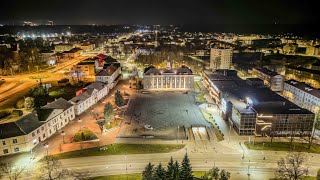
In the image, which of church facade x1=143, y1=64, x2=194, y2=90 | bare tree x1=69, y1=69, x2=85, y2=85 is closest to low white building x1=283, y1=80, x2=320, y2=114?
church facade x1=143, y1=64, x2=194, y2=90

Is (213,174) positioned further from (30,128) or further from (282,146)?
(30,128)

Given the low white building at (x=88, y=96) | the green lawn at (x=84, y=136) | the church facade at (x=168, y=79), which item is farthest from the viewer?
the church facade at (x=168, y=79)

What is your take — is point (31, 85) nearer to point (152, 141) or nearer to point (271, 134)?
point (152, 141)

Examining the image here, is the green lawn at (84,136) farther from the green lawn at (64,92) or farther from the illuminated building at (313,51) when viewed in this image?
the illuminated building at (313,51)

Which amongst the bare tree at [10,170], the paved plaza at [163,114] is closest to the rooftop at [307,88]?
the paved plaza at [163,114]

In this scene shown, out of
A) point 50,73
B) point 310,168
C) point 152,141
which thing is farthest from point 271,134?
point 50,73

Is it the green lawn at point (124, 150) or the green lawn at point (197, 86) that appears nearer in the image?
the green lawn at point (124, 150)

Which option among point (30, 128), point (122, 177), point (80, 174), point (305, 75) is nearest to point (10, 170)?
point (30, 128)
